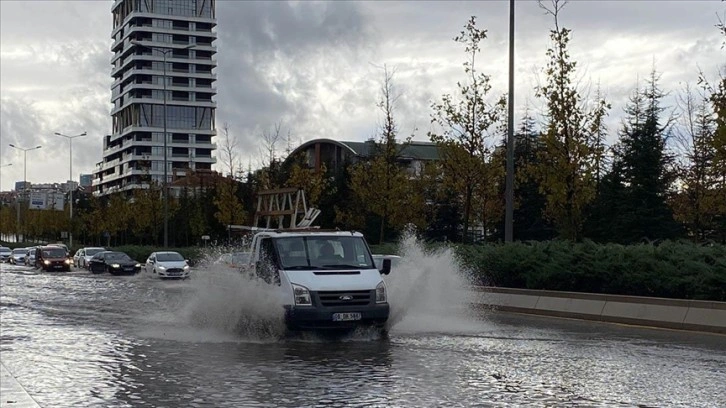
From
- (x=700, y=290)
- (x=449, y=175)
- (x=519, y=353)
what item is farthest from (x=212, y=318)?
(x=449, y=175)

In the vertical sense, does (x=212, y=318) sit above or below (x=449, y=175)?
below

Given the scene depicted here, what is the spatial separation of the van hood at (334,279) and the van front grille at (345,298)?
68 millimetres

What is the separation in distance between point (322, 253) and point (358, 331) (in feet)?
5.04

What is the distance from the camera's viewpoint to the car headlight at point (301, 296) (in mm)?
15773

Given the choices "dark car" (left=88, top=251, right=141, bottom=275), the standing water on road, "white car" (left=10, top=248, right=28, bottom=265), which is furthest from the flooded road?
"white car" (left=10, top=248, right=28, bottom=265)

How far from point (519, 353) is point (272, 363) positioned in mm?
3931

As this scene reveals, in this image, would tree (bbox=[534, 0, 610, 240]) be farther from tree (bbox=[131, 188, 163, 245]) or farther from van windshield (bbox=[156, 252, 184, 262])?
tree (bbox=[131, 188, 163, 245])

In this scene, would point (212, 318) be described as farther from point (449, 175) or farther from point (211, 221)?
point (211, 221)

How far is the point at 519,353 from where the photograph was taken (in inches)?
586

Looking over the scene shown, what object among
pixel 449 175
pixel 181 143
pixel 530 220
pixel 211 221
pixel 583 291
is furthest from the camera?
pixel 181 143

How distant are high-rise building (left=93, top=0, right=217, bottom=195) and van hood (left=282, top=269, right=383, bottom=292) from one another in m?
136

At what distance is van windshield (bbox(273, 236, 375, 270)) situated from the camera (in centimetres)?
1678

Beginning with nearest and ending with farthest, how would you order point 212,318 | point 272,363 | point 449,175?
point 272,363, point 212,318, point 449,175

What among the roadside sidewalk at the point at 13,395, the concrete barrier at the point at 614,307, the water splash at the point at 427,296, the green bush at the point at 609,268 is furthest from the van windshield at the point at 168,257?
the roadside sidewalk at the point at 13,395
